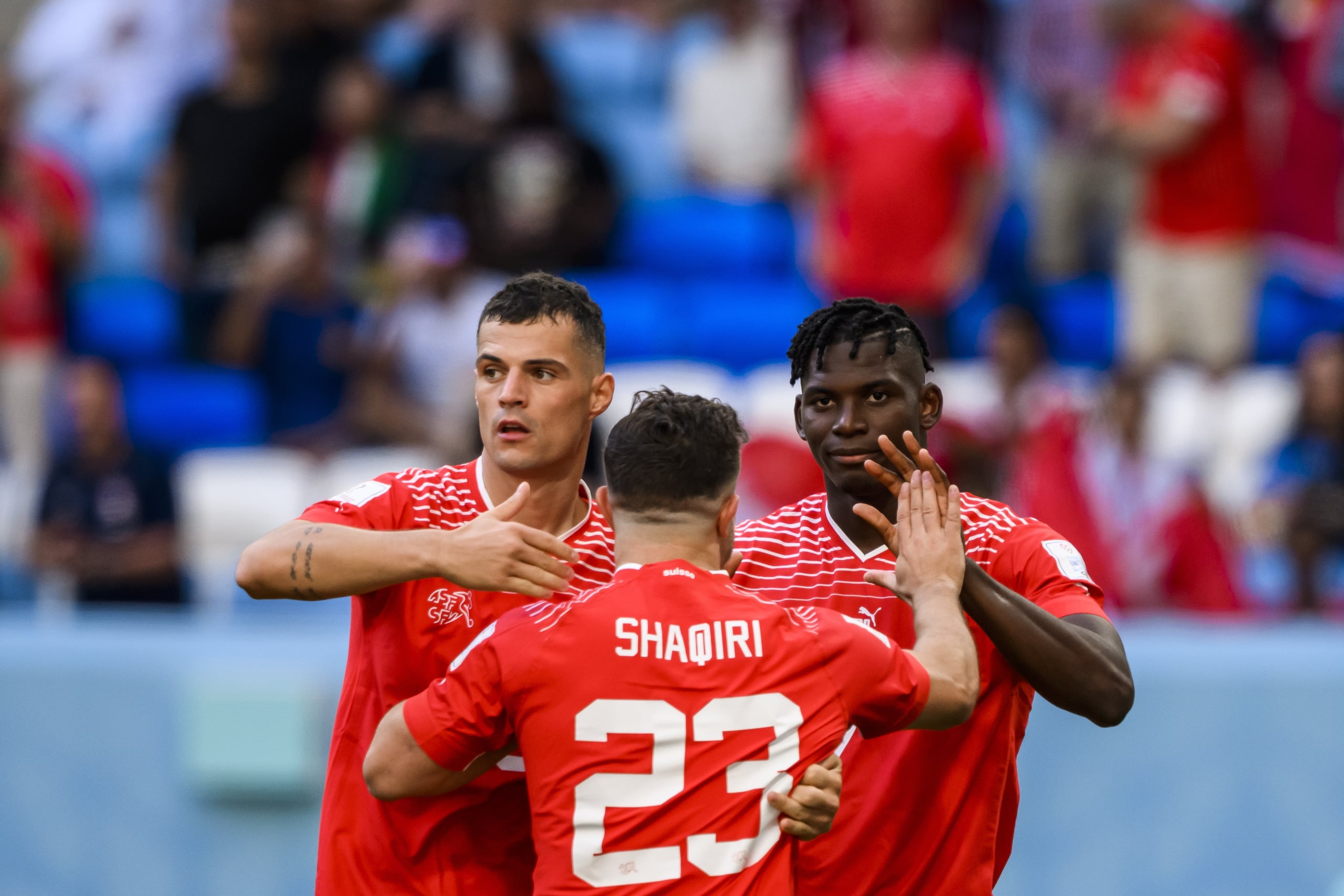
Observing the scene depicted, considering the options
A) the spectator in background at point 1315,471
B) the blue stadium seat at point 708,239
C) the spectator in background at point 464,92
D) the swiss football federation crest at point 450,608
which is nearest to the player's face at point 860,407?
the swiss football federation crest at point 450,608

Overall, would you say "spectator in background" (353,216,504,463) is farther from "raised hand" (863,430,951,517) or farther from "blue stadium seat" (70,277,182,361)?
"raised hand" (863,430,951,517)

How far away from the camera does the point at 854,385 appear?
11.1ft

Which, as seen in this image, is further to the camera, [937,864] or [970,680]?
[937,864]

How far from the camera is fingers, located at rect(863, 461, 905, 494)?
324cm

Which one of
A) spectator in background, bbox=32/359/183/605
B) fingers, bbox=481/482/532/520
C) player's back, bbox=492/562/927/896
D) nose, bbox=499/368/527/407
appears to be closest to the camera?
player's back, bbox=492/562/927/896

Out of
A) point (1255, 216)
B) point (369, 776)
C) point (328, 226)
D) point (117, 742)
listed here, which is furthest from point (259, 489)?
point (369, 776)

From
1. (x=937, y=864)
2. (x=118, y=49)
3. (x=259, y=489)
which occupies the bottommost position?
(x=937, y=864)

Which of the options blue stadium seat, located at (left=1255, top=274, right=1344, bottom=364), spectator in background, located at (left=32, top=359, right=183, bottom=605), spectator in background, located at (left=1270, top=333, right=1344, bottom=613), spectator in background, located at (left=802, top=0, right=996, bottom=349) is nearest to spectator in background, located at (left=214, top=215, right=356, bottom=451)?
spectator in background, located at (left=32, top=359, right=183, bottom=605)

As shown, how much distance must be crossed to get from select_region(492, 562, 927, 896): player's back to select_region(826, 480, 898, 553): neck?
567mm

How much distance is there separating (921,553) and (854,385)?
40 cm

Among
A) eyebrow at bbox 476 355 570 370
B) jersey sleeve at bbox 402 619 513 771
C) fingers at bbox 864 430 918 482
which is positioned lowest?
jersey sleeve at bbox 402 619 513 771

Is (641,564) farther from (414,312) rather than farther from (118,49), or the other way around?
(118,49)

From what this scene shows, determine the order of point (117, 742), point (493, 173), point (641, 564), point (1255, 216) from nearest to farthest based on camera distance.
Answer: point (641, 564) → point (117, 742) → point (1255, 216) → point (493, 173)

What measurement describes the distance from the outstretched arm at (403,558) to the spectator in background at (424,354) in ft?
18.3
